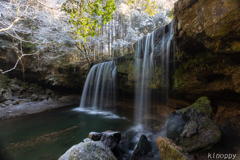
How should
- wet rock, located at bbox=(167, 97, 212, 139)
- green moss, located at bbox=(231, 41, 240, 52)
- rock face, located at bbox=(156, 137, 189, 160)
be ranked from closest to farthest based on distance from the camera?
rock face, located at bbox=(156, 137, 189, 160)
green moss, located at bbox=(231, 41, 240, 52)
wet rock, located at bbox=(167, 97, 212, 139)

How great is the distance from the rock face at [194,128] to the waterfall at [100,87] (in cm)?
596

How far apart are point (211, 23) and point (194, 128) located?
2987 mm

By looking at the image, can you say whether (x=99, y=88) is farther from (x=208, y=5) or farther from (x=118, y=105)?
(x=208, y=5)

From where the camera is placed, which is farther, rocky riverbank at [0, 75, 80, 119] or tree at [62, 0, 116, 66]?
rocky riverbank at [0, 75, 80, 119]

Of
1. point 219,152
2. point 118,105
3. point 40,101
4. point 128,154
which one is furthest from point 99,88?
point 219,152

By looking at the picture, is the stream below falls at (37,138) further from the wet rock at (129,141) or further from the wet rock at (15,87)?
the wet rock at (15,87)

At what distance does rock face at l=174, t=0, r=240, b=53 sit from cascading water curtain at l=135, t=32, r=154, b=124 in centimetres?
248

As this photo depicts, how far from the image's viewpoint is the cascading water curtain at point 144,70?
618cm

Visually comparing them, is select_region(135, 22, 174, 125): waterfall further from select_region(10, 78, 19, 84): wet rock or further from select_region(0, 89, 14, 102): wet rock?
select_region(10, 78, 19, 84): wet rock

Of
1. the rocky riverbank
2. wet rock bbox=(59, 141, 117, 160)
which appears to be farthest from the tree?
the rocky riverbank

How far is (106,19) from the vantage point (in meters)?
3.23

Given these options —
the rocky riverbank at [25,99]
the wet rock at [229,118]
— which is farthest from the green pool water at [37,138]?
the wet rock at [229,118]

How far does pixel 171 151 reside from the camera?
2361 mm

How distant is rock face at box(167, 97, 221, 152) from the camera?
305 cm
